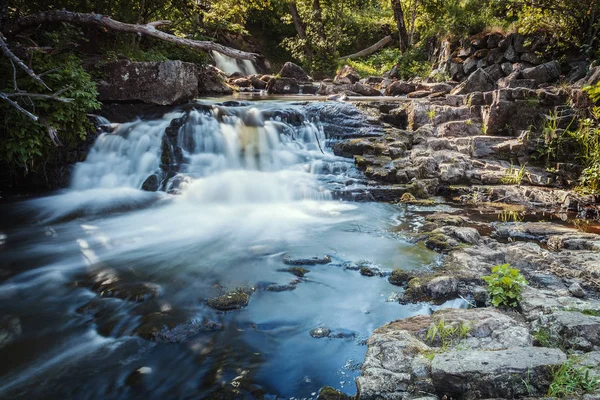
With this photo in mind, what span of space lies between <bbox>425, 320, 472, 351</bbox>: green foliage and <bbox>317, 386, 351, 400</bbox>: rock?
0.84 meters

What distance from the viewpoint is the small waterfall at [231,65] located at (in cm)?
2220

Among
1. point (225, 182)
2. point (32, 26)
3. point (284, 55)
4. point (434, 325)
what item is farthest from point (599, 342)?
point (284, 55)

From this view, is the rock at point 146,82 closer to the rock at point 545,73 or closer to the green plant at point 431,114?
the green plant at point 431,114

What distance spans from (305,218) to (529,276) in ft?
12.9

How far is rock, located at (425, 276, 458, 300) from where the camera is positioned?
4.29 meters

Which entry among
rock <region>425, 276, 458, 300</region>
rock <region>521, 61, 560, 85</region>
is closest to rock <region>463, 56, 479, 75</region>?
rock <region>521, 61, 560, 85</region>

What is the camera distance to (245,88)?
18547 millimetres

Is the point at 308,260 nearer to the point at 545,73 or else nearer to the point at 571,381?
the point at 571,381

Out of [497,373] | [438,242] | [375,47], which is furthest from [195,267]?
[375,47]

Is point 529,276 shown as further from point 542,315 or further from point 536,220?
point 536,220

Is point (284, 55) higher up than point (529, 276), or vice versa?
point (284, 55)

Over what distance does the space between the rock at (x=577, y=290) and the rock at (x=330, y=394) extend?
2631 millimetres

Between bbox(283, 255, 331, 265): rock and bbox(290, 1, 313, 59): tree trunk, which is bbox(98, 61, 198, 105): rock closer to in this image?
bbox(283, 255, 331, 265): rock

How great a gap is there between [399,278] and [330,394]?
2147 millimetres
